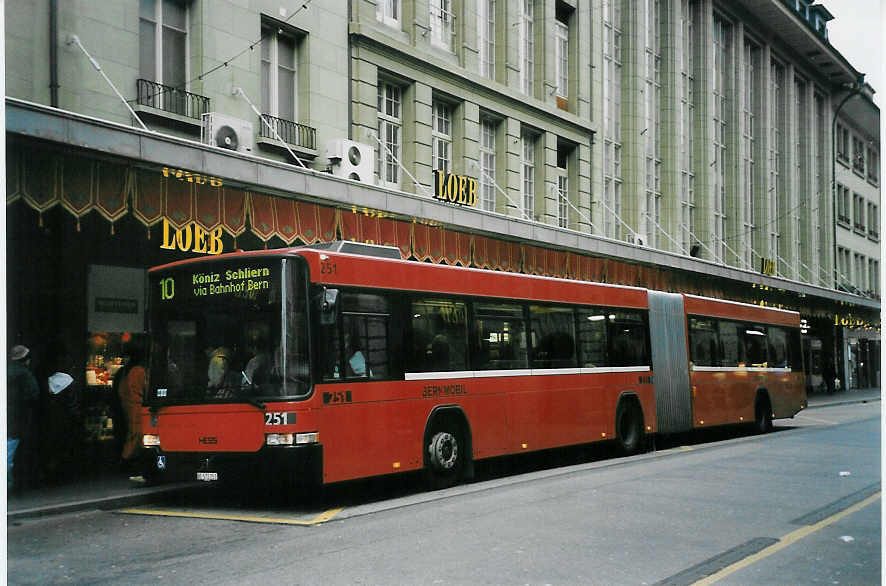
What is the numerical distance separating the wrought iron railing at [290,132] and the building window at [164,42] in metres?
1.97

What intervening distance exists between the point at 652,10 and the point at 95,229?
25168 mm

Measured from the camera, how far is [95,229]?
643 inches

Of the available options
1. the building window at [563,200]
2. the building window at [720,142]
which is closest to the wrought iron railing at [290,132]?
the building window at [563,200]

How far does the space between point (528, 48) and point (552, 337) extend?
1541cm

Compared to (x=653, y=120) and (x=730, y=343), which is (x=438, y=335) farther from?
(x=653, y=120)

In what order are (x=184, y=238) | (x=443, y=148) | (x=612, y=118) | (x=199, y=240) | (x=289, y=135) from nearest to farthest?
1. (x=184, y=238)
2. (x=199, y=240)
3. (x=289, y=135)
4. (x=443, y=148)
5. (x=612, y=118)

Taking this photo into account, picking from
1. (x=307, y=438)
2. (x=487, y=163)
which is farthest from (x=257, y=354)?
(x=487, y=163)

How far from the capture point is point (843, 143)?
24.0 meters

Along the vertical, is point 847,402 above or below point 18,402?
below

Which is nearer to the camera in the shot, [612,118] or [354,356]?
[354,356]

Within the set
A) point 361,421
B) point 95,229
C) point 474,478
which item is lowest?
point 474,478

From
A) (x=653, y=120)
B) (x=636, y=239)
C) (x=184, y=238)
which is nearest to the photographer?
(x=184, y=238)

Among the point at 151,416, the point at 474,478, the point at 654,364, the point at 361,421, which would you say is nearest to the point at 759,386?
the point at 654,364

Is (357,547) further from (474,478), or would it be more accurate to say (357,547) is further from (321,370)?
(474,478)
